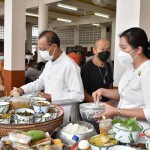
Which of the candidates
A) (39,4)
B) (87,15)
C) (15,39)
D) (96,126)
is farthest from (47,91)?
(87,15)

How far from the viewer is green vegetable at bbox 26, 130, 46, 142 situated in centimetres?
108

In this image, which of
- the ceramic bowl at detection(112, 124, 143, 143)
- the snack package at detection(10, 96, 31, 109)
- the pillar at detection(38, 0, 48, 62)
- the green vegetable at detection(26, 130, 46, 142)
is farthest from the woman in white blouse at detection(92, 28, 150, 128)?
the pillar at detection(38, 0, 48, 62)

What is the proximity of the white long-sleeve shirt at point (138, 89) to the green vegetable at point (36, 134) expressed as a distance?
59 cm

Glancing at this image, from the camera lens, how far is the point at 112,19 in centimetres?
1029

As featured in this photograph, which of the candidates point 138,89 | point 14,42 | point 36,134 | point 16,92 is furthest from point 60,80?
point 14,42

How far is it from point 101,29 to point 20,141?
1180 cm

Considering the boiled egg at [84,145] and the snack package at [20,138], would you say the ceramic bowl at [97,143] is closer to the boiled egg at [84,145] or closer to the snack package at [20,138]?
the boiled egg at [84,145]

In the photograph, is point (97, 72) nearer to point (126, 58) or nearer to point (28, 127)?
point (126, 58)

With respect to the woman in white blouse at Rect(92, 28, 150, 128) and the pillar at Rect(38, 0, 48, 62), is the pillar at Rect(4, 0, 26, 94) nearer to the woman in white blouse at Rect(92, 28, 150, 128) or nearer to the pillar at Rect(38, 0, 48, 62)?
the pillar at Rect(38, 0, 48, 62)

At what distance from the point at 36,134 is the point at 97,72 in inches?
51.5

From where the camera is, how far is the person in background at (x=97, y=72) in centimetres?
227

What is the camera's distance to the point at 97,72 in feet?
7.54

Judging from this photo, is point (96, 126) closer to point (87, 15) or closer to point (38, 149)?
point (38, 149)

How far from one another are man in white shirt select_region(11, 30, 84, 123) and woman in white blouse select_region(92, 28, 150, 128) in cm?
40
